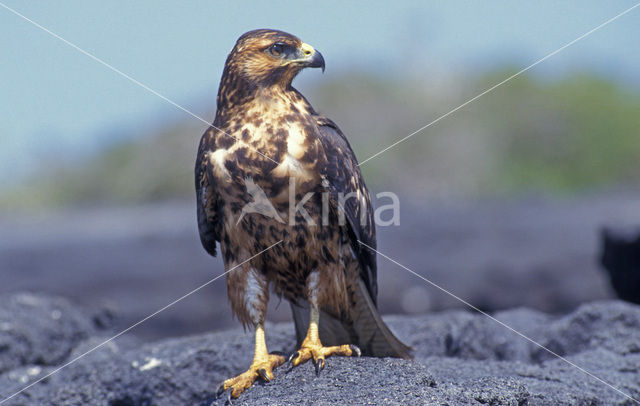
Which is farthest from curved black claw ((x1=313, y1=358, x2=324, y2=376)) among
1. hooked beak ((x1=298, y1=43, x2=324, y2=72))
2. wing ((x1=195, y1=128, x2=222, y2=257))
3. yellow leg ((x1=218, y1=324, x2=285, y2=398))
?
hooked beak ((x1=298, y1=43, x2=324, y2=72))

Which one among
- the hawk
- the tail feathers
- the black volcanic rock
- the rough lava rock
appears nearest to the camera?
the rough lava rock

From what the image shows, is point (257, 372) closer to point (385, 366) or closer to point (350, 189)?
point (385, 366)

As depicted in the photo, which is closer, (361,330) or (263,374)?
(263,374)

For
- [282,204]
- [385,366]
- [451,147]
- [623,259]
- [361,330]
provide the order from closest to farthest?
[385,366] → [282,204] → [361,330] → [623,259] → [451,147]

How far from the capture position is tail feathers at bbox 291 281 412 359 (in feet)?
14.8

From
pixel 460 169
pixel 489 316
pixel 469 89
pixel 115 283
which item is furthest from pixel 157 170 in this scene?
pixel 489 316

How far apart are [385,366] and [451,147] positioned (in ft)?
73.1

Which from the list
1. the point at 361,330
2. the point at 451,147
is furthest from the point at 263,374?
the point at 451,147

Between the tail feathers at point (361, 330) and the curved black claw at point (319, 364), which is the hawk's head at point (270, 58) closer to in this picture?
the tail feathers at point (361, 330)

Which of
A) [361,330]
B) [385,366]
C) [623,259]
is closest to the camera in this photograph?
[385,366]

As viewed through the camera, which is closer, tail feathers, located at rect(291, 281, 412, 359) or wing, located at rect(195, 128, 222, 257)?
wing, located at rect(195, 128, 222, 257)

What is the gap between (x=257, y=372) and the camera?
13.7ft

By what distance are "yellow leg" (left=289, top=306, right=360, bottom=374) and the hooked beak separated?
1.38 meters

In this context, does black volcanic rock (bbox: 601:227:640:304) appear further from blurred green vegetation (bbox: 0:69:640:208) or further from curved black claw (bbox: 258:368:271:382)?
blurred green vegetation (bbox: 0:69:640:208)
